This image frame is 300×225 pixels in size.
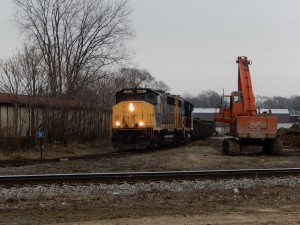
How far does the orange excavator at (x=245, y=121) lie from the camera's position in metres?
22.8

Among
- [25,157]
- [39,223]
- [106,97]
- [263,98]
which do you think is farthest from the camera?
[263,98]

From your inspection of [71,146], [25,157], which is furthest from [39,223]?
[71,146]

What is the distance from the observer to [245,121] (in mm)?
22828

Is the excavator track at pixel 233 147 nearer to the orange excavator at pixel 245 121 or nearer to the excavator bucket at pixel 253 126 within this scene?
the orange excavator at pixel 245 121

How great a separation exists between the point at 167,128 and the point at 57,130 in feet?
24.6

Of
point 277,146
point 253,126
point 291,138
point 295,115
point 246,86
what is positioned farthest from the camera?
point 295,115

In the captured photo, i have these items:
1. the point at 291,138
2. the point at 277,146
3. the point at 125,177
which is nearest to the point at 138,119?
the point at 277,146

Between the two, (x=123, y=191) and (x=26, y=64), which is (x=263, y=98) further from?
(x=123, y=191)

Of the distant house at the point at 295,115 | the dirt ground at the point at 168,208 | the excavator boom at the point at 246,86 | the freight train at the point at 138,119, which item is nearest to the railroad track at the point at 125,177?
the dirt ground at the point at 168,208

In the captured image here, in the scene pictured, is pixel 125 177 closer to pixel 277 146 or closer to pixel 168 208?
pixel 168 208

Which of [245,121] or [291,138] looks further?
[291,138]

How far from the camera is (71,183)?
37.7ft

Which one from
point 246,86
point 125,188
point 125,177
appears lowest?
point 125,188

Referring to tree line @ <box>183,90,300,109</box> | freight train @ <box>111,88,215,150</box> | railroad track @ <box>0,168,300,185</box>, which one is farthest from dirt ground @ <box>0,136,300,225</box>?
tree line @ <box>183,90,300,109</box>
